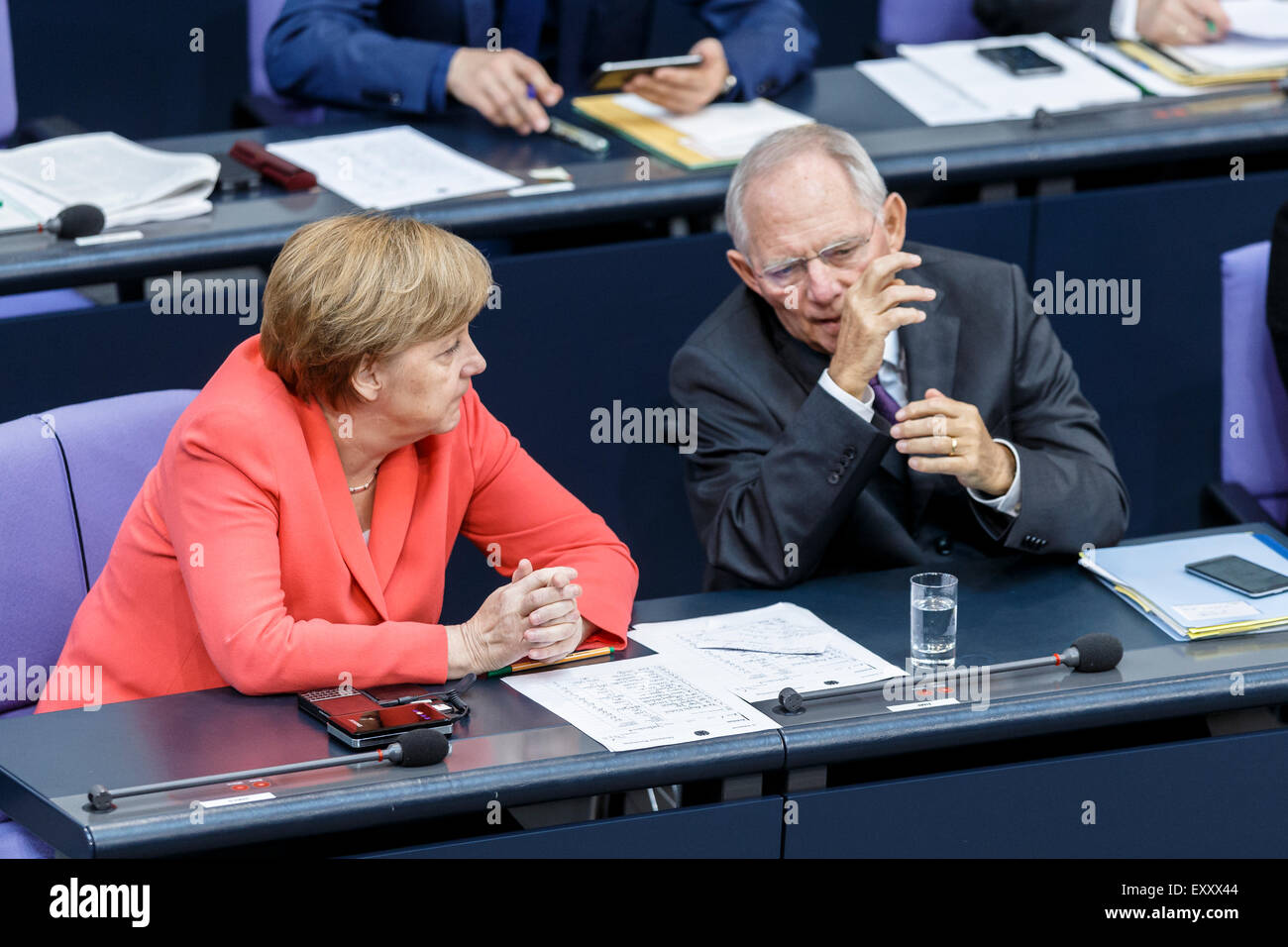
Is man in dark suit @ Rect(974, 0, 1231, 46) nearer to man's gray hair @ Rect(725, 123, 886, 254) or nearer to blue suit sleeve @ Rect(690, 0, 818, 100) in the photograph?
blue suit sleeve @ Rect(690, 0, 818, 100)

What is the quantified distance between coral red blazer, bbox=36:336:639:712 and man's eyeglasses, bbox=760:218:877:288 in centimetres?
47

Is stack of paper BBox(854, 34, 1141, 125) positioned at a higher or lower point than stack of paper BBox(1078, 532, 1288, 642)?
higher

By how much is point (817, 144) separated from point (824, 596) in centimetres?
70

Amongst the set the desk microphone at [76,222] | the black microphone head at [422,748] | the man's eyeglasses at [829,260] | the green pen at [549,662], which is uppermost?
the man's eyeglasses at [829,260]

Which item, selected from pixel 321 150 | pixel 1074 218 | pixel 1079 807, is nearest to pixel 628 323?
pixel 321 150

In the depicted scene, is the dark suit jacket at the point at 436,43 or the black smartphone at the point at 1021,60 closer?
the dark suit jacket at the point at 436,43

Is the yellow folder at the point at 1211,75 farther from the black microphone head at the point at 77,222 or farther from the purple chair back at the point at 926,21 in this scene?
the black microphone head at the point at 77,222

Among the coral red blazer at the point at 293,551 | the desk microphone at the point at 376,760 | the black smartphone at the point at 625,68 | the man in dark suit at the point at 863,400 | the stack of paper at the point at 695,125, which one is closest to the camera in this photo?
the desk microphone at the point at 376,760

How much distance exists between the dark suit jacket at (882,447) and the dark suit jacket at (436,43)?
109cm

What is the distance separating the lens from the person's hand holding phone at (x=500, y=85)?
12.3ft

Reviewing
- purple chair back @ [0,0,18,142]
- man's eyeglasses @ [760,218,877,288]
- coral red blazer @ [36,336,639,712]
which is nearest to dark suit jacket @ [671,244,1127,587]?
man's eyeglasses @ [760,218,877,288]

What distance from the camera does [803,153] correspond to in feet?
9.50

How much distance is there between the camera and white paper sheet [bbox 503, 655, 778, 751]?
7.29ft

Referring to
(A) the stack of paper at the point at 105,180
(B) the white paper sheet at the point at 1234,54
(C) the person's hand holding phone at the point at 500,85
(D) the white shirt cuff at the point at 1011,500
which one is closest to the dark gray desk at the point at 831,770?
(D) the white shirt cuff at the point at 1011,500
